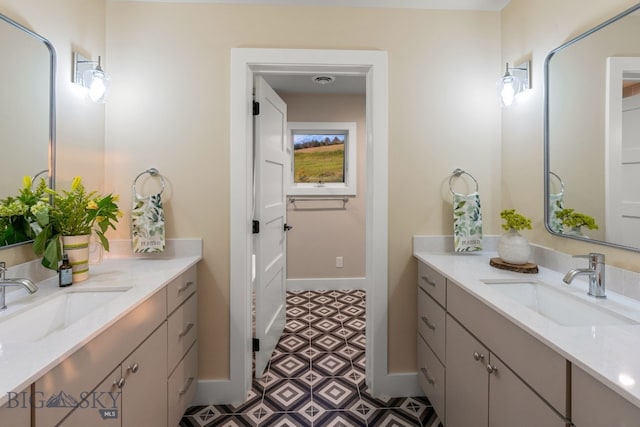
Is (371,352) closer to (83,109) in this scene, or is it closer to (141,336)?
(141,336)

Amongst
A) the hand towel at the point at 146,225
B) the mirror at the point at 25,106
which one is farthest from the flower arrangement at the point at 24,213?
the hand towel at the point at 146,225

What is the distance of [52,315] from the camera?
1229 millimetres

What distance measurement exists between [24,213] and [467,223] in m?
2.11

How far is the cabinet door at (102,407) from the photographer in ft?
2.99

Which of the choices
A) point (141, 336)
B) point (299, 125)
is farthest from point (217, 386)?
point (299, 125)

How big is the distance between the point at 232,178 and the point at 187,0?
1.04 meters

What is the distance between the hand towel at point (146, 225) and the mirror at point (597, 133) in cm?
203

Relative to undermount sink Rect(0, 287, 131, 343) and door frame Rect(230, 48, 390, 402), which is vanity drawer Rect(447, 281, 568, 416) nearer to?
door frame Rect(230, 48, 390, 402)

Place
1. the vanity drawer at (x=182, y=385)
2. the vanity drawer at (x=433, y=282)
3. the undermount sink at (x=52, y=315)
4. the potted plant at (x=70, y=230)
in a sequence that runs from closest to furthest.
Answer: the undermount sink at (x=52, y=315) → the potted plant at (x=70, y=230) → the vanity drawer at (x=182, y=385) → the vanity drawer at (x=433, y=282)

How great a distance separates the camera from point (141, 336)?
1.27 metres

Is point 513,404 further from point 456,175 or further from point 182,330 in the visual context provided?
point 182,330

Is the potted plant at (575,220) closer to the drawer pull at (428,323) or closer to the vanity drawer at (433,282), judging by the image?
the vanity drawer at (433,282)

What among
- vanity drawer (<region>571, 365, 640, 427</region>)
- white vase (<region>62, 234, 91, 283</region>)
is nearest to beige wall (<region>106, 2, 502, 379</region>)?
white vase (<region>62, 234, 91, 283</region>)

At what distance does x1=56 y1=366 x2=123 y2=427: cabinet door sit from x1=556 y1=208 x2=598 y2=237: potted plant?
74.3 inches
